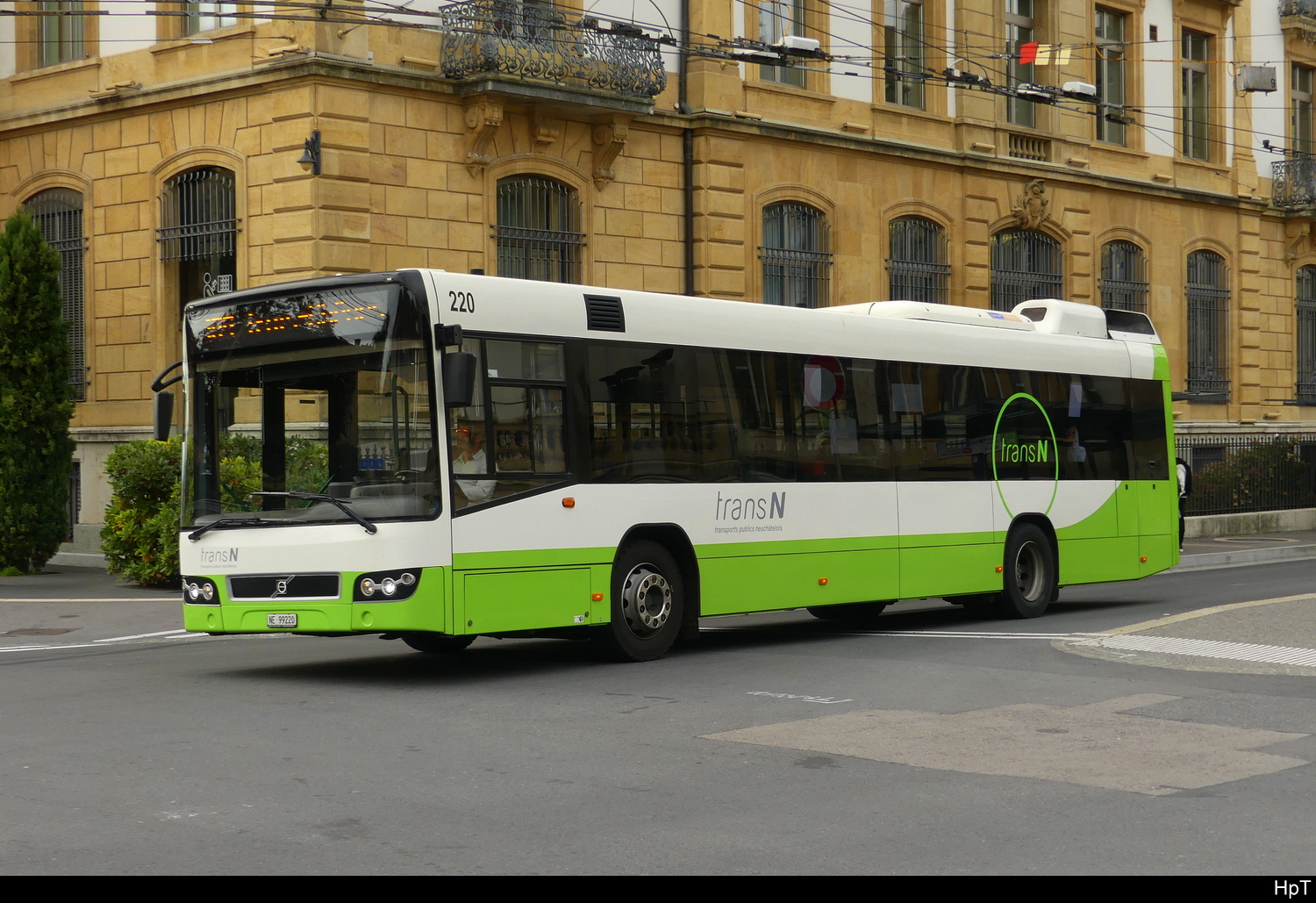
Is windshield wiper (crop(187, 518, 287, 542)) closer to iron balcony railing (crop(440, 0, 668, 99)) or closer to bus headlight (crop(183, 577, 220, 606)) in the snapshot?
bus headlight (crop(183, 577, 220, 606))

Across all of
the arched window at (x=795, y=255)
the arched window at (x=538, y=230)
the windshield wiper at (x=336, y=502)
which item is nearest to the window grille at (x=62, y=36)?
the arched window at (x=538, y=230)

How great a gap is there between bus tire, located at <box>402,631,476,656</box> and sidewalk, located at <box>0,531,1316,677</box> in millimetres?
3637

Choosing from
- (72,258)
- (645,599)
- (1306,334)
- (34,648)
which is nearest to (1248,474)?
(1306,334)

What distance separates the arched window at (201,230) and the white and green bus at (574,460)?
10.8m

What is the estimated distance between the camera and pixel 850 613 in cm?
1691

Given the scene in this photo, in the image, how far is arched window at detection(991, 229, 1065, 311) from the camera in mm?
31453

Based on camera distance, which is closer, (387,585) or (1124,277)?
(387,585)

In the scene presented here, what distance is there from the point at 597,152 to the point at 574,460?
1324cm

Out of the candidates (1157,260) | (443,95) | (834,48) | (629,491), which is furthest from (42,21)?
(1157,260)

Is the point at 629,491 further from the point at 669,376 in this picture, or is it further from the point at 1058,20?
the point at 1058,20

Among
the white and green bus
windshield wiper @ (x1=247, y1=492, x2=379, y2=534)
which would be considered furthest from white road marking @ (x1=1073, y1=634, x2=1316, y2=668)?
windshield wiper @ (x1=247, y1=492, x2=379, y2=534)

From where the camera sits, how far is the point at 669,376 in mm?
13008

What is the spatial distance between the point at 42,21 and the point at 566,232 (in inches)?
349

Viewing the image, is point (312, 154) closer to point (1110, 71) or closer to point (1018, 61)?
point (1018, 61)
